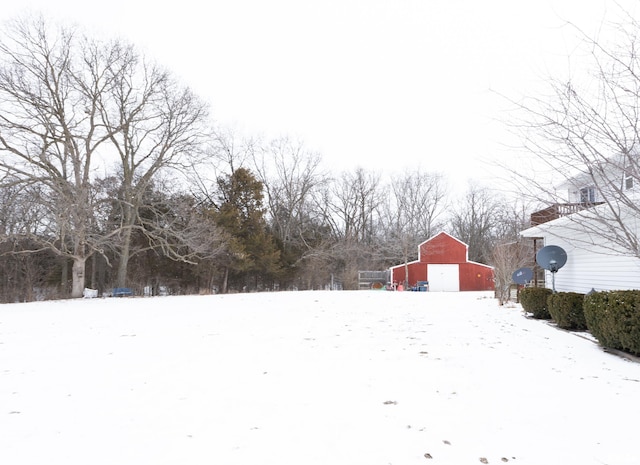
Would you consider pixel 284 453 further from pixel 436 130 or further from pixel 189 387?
pixel 436 130

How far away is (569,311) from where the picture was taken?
7.71 meters

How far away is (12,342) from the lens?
21.4ft

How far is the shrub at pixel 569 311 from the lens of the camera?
766cm

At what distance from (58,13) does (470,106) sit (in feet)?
63.6

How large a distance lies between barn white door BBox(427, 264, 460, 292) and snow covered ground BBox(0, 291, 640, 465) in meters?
21.8

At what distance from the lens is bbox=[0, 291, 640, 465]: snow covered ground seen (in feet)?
8.87

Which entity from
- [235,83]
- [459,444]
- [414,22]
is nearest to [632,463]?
[459,444]

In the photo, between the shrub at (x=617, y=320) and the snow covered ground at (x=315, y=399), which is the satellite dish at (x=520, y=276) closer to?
the snow covered ground at (x=315, y=399)

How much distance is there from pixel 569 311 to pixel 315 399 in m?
6.20

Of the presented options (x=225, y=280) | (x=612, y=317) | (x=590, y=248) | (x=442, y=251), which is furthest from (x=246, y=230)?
(x=612, y=317)

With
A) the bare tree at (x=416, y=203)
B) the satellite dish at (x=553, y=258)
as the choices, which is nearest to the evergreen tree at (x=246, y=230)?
the bare tree at (x=416, y=203)

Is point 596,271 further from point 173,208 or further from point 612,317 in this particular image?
point 173,208

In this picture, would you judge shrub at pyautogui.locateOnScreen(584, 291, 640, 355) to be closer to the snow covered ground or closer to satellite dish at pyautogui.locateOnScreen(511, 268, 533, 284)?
the snow covered ground

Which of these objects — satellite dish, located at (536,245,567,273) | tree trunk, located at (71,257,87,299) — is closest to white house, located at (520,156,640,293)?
satellite dish, located at (536,245,567,273)
